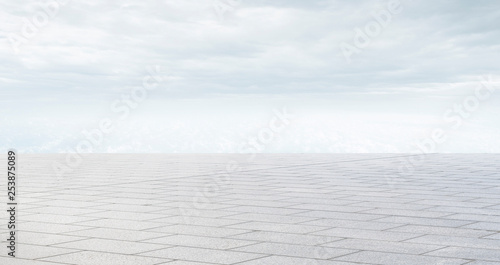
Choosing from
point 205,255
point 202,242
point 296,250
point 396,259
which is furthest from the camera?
A: point 202,242

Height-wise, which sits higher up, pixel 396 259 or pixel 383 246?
pixel 383 246

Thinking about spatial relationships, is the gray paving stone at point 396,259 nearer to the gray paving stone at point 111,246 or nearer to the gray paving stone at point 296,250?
the gray paving stone at point 296,250

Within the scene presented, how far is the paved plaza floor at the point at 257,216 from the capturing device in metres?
5.30

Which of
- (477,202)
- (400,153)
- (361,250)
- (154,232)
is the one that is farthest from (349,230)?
(400,153)

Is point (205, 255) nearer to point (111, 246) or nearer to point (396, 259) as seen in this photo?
point (111, 246)

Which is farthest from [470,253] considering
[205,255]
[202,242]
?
[202,242]

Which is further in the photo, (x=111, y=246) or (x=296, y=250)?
(x=111, y=246)

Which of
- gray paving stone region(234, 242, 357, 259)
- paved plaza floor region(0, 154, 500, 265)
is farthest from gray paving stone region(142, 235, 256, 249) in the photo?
gray paving stone region(234, 242, 357, 259)

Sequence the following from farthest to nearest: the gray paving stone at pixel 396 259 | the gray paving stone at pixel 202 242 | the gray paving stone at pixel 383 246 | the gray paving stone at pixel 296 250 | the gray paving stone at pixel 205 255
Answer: the gray paving stone at pixel 202 242 → the gray paving stone at pixel 383 246 → the gray paving stone at pixel 296 250 → the gray paving stone at pixel 205 255 → the gray paving stone at pixel 396 259

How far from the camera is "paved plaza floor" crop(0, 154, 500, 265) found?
530 centimetres

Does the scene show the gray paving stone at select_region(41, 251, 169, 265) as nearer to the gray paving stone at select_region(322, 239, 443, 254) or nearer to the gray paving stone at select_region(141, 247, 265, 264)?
the gray paving stone at select_region(141, 247, 265, 264)

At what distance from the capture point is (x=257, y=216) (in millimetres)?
7316

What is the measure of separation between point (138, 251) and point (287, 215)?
8.05ft

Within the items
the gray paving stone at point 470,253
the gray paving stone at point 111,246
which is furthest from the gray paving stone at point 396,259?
the gray paving stone at point 111,246
